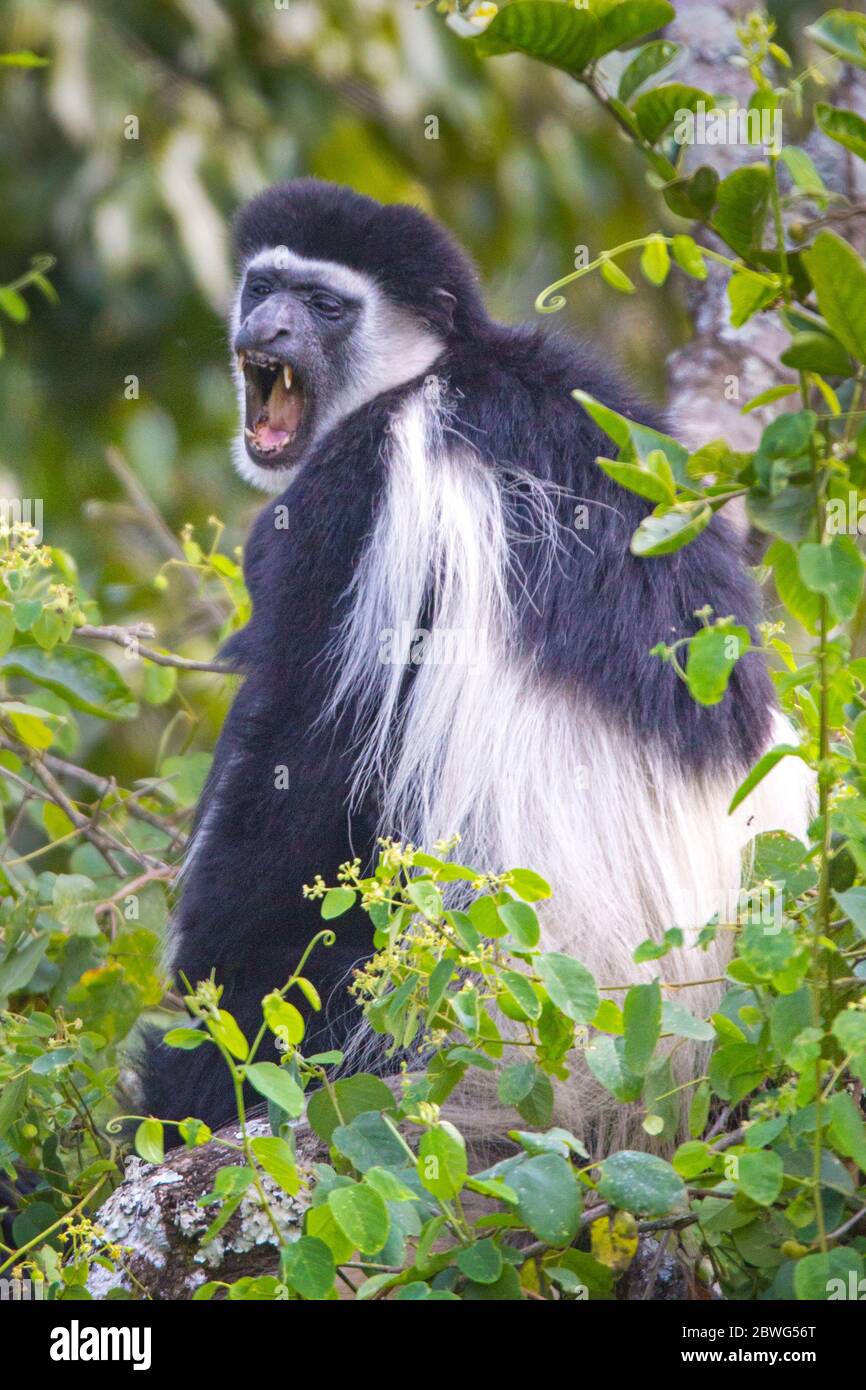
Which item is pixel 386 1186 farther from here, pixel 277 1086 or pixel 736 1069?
pixel 736 1069

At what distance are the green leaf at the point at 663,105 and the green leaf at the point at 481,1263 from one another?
2.60ft

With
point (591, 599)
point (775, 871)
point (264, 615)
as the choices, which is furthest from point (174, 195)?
point (775, 871)

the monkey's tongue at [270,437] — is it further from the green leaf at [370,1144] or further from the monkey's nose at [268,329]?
→ the green leaf at [370,1144]

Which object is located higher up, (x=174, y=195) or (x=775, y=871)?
(x=174, y=195)

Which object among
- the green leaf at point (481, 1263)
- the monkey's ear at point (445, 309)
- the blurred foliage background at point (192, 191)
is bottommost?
the green leaf at point (481, 1263)

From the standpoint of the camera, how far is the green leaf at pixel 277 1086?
1.08 meters

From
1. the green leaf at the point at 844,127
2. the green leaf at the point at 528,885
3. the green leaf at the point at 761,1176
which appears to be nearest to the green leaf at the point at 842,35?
the green leaf at the point at 844,127

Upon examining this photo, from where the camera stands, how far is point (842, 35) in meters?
1.00

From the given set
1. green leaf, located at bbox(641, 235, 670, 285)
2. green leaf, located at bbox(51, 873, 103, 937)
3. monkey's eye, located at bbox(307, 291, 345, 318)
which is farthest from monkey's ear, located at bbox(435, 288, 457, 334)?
green leaf, located at bbox(641, 235, 670, 285)

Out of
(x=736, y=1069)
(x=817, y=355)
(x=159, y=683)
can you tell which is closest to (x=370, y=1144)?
(x=736, y=1069)

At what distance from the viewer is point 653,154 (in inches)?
42.8

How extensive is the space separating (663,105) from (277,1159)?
78 centimetres

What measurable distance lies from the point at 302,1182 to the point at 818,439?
25.1 inches

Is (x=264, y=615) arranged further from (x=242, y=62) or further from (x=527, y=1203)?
(x=242, y=62)
